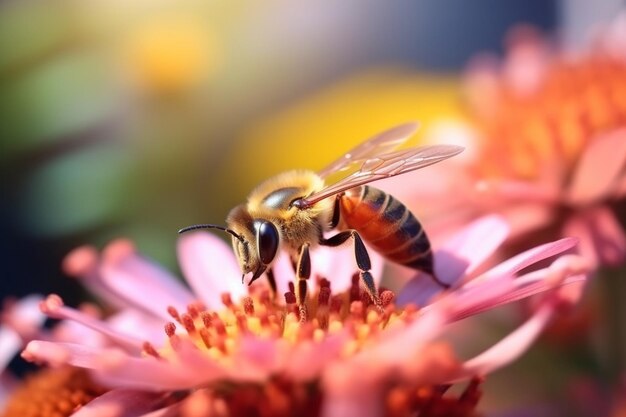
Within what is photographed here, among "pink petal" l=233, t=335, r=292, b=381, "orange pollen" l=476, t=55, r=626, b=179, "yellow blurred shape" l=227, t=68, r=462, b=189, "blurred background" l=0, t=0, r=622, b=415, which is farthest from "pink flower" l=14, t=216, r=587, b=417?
"yellow blurred shape" l=227, t=68, r=462, b=189

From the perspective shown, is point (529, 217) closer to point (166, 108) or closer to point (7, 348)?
point (7, 348)

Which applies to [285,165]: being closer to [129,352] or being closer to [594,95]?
[594,95]

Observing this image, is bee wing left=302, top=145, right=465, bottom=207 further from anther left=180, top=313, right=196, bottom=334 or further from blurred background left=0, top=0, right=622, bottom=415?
blurred background left=0, top=0, right=622, bottom=415

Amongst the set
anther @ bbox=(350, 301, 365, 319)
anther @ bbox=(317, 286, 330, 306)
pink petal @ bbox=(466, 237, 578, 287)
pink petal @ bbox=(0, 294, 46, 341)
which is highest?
pink petal @ bbox=(0, 294, 46, 341)

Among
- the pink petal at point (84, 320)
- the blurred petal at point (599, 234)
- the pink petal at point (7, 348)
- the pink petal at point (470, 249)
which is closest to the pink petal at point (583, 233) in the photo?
the blurred petal at point (599, 234)

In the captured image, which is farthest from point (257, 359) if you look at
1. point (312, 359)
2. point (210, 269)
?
point (210, 269)

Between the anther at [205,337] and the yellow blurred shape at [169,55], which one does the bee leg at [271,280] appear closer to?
the anther at [205,337]
